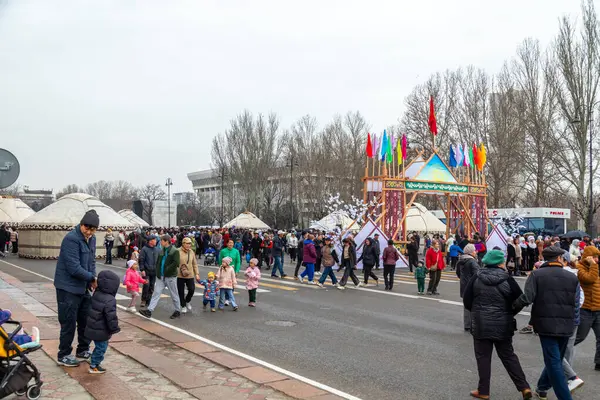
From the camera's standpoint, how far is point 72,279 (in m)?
6.62

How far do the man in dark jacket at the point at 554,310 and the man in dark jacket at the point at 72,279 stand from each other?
4.85 meters

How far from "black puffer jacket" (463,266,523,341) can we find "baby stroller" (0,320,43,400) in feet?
14.8

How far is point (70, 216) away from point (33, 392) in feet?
88.8

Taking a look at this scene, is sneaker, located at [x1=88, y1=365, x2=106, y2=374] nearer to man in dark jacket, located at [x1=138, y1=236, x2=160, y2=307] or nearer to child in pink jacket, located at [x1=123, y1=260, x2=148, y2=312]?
child in pink jacket, located at [x1=123, y1=260, x2=148, y2=312]

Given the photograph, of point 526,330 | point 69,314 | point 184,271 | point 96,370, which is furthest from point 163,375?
point 526,330

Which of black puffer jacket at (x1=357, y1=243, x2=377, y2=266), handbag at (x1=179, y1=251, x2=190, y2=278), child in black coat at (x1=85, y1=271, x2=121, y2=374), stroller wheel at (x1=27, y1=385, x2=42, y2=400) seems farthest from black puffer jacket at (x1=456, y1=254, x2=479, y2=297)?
black puffer jacket at (x1=357, y1=243, x2=377, y2=266)

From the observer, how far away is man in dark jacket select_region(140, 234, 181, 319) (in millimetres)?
11359

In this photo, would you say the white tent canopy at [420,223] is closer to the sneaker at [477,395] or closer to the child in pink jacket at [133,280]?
the child in pink jacket at [133,280]

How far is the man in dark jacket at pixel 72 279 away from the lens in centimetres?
657

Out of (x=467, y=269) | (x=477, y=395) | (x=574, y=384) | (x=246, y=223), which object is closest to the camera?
(x=477, y=395)

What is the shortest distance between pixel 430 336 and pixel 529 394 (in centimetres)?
364

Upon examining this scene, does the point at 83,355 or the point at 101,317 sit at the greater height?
the point at 101,317

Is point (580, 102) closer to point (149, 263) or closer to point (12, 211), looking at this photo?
point (149, 263)

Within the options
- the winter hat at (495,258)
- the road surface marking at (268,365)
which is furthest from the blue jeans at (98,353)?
the winter hat at (495,258)
